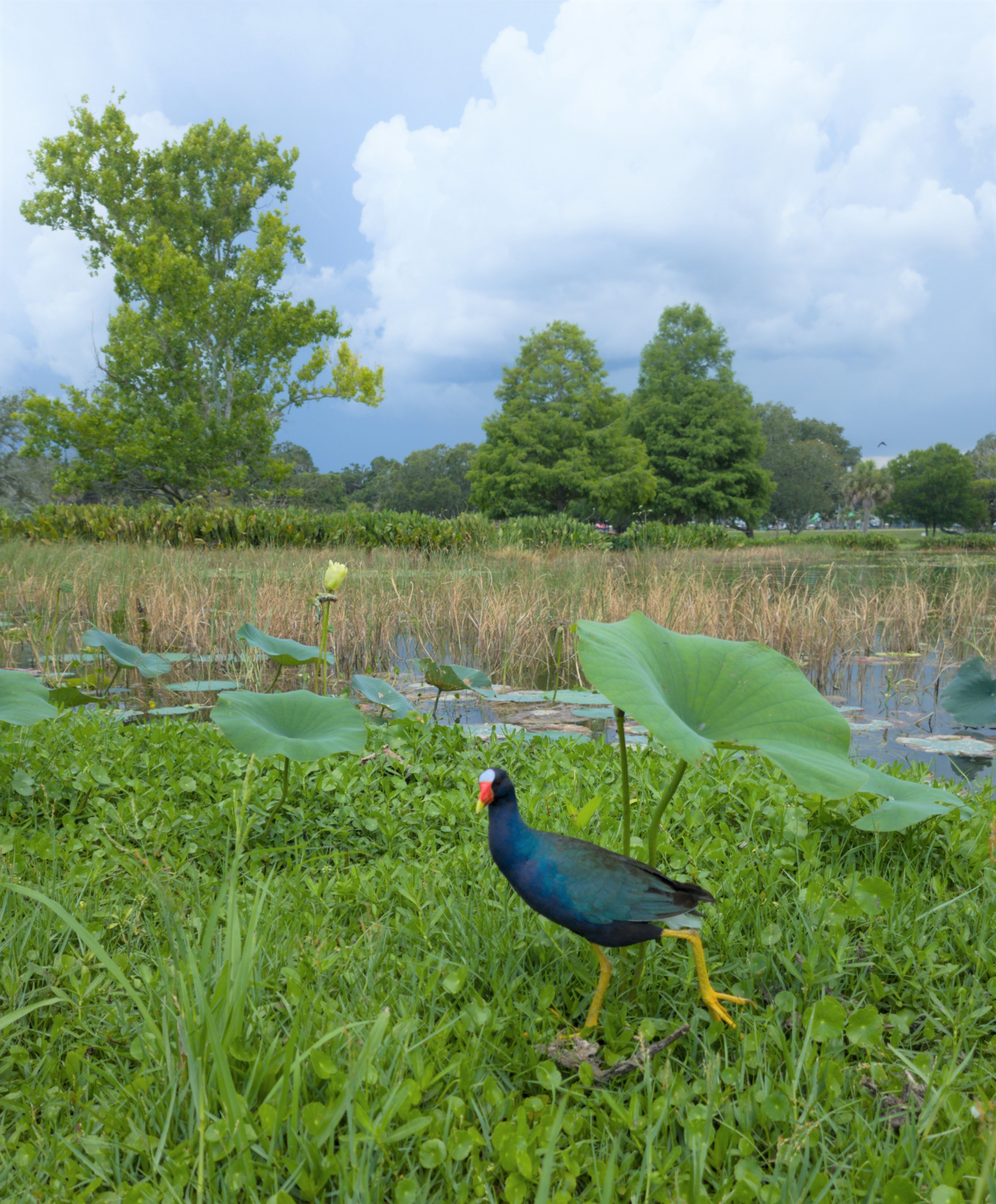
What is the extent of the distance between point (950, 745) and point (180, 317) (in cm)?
2527

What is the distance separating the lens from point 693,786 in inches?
118

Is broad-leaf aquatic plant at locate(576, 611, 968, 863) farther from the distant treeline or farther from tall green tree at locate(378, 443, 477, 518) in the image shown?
tall green tree at locate(378, 443, 477, 518)

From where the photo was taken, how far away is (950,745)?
15.0 feet

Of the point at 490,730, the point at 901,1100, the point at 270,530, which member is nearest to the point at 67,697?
the point at 490,730

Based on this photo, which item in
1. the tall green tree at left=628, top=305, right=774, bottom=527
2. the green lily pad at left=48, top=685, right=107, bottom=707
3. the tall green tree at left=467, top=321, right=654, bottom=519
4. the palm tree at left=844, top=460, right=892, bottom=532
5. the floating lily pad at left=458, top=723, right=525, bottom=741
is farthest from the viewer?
the palm tree at left=844, top=460, right=892, bottom=532

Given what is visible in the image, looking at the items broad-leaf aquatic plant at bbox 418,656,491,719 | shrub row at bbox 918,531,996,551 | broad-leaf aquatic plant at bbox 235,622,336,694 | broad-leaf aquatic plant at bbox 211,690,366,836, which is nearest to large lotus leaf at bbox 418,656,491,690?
broad-leaf aquatic plant at bbox 418,656,491,719

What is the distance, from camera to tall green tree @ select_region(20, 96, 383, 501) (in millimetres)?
23312

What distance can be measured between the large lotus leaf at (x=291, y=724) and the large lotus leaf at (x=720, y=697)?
1.04m

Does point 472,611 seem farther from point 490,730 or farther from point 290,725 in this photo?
point 290,725

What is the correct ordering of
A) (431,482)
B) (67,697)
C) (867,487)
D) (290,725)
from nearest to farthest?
(290,725) → (67,697) → (867,487) → (431,482)

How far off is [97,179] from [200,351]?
602 cm

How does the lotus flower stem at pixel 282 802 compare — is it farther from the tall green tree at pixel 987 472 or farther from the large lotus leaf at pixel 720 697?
the tall green tree at pixel 987 472

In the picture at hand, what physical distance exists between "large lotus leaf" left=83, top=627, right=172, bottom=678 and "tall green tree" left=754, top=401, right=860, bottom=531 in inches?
2120

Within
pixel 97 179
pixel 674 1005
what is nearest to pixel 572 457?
pixel 97 179
